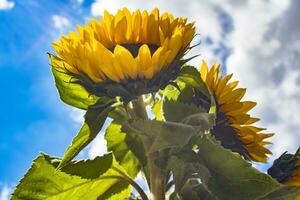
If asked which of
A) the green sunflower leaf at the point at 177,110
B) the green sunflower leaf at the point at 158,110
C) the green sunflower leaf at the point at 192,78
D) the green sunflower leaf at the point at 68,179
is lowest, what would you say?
the green sunflower leaf at the point at 68,179

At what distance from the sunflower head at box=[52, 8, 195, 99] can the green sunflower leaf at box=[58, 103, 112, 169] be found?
0.05 meters

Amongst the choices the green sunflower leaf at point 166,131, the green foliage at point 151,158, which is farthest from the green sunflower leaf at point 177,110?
the green sunflower leaf at point 166,131

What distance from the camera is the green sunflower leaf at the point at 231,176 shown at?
1290 mm

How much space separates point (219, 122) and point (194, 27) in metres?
0.35

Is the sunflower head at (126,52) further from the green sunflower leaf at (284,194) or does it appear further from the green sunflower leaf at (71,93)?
the green sunflower leaf at (284,194)

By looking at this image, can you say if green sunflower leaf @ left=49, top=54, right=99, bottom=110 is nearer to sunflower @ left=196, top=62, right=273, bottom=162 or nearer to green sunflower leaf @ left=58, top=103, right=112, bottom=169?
green sunflower leaf @ left=58, top=103, right=112, bottom=169

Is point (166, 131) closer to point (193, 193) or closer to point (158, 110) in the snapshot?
point (193, 193)

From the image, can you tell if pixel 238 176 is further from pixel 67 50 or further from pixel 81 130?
pixel 67 50

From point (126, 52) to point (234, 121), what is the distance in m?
0.50

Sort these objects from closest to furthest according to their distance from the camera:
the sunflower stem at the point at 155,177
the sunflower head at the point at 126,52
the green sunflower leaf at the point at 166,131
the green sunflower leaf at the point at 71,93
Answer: the green sunflower leaf at the point at 166,131
the sunflower head at the point at 126,52
the sunflower stem at the point at 155,177
the green sunflower leaf at the point at 71,93

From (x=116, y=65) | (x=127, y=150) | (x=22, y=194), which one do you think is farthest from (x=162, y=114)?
(x=22, y=194)

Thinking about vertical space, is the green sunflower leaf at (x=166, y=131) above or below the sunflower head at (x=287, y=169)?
above

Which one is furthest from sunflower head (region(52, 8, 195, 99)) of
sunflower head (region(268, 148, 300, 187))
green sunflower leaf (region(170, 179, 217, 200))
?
sunflower head (region(268, 148, 300, 187))

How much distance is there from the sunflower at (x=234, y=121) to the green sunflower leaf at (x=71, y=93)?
0.35m
